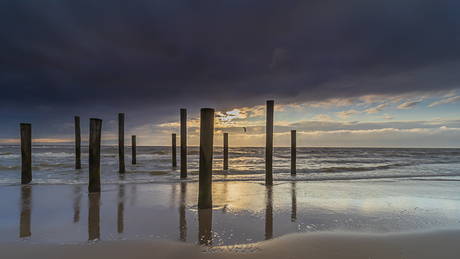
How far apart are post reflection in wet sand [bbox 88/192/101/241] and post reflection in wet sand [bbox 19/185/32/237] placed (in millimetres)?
893

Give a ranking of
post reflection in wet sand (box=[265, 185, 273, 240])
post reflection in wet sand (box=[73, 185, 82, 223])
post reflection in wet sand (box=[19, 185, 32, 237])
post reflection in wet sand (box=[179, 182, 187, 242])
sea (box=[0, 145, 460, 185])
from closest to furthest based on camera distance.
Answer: post reflection in wet sand (box=[179, 182, 187, 242]) → post reflection in wet sand (box=[265, 185, 273, 240]) → post reflection in wet sand (box=[19, 185, 32, 237]) → post reflection in wet sand (box=[73, 185, 82, 223]) → sea (box=[0, 145, 460, 185])

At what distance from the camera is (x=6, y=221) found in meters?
4.16

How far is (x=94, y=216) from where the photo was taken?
4.43 m

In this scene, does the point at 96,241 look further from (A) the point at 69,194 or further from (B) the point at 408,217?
(B) the point at 408,217

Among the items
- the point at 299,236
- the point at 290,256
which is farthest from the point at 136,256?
the point at 299,236

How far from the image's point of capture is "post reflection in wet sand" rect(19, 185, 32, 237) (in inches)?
144

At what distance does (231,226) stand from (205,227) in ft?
1.50

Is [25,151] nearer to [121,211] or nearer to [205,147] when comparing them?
[121,211]

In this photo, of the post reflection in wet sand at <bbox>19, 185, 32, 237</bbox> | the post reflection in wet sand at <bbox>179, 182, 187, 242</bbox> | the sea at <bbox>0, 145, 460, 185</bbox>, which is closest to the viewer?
the post reflection in wet sand at <bbox>179, 182, 187, 242</bbox>

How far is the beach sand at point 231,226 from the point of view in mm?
2949

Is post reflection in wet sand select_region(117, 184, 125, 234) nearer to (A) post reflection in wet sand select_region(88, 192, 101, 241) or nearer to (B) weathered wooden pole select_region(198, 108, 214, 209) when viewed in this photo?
(A) post reflection in wet sand select_region(88, 192, 101, 241)

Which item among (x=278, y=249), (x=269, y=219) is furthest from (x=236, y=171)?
(x=278, y=249)

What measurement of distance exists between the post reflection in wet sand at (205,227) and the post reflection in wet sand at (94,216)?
1626mm

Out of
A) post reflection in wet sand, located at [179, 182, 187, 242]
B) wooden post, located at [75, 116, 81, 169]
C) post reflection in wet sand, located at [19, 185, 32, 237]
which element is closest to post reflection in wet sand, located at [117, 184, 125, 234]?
post reflection in wet sand, located at [179, 182, 187, 242]
